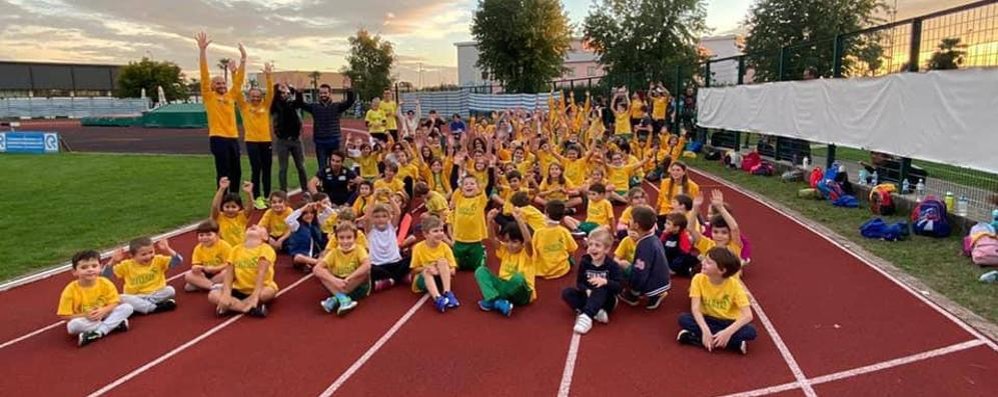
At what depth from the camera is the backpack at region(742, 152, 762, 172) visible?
14.5 m

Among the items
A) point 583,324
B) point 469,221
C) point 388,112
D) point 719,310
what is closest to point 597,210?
point 469,221

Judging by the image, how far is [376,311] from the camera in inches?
230

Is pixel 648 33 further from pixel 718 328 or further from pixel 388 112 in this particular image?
pixel 718 328

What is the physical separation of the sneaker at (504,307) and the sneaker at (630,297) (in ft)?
3.31

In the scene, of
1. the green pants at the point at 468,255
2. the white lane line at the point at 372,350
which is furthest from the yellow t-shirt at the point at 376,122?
the white lane line at the point at 372,350

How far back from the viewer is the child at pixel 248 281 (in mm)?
5754

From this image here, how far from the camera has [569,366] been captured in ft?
15.0

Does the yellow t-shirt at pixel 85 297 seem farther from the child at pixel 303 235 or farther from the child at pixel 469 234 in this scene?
the child at pixel 469 234

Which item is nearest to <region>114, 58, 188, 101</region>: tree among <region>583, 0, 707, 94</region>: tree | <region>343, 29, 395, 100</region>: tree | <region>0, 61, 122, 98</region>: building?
<region>0, 61, 122, 98</region>: building

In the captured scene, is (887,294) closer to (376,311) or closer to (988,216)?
(988,216)

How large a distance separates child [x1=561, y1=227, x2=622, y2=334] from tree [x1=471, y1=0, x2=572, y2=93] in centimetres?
3579

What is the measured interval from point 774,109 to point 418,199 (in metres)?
7.85

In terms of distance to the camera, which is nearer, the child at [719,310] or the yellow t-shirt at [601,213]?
the child at [719,310]

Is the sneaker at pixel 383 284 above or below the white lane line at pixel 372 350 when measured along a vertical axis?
above
